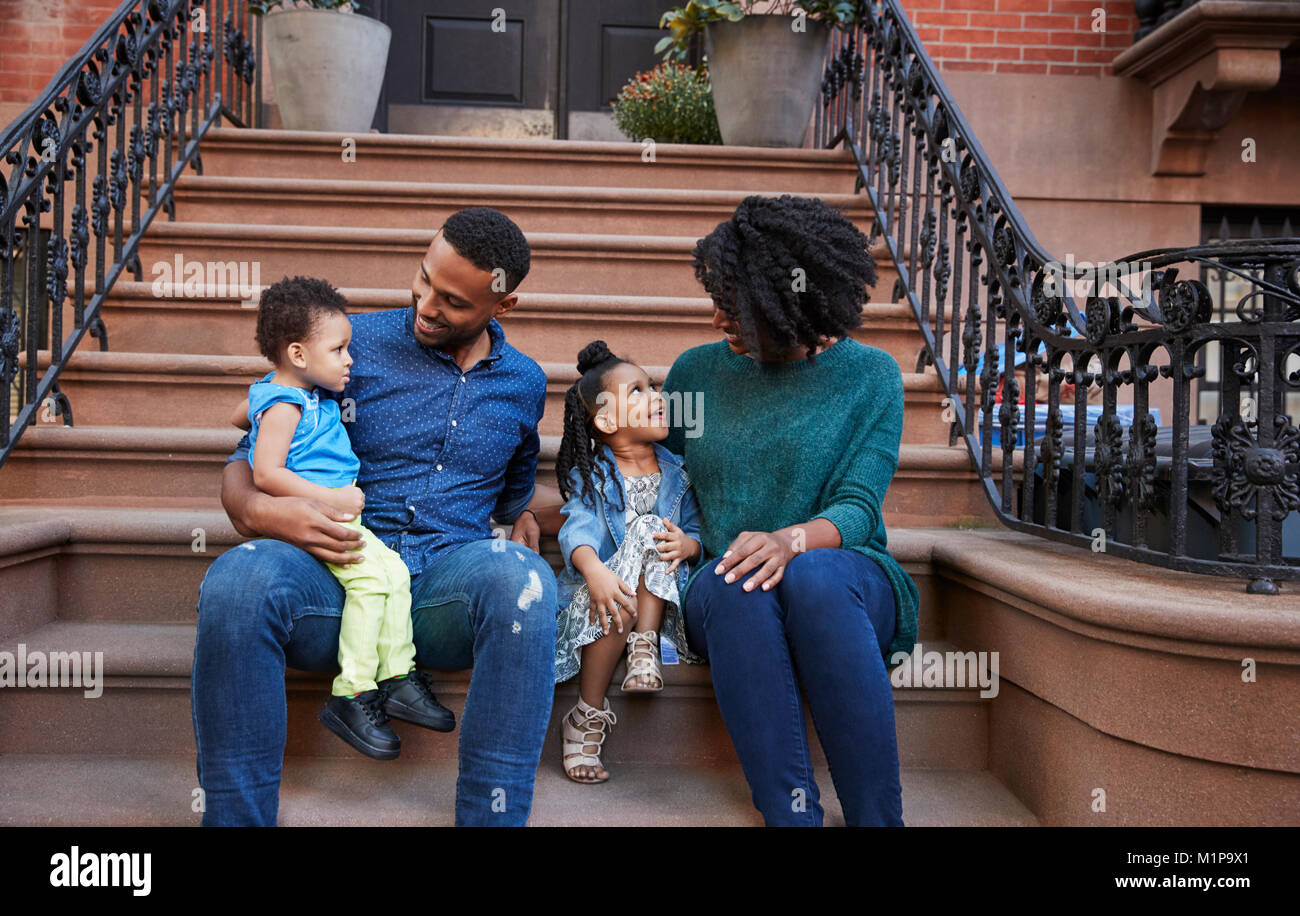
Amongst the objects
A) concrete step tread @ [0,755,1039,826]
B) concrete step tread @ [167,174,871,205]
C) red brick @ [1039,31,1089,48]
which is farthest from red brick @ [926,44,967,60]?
concrete step tread @ [0,755,1039,826]

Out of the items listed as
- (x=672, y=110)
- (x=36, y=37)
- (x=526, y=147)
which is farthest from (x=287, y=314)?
(x=36, y=37)

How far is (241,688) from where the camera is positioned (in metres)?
1.74

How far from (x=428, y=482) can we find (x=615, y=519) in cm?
40

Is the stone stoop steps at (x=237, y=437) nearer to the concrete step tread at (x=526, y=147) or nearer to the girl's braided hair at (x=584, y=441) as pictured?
the concrete step tread at (x=526, y=147)

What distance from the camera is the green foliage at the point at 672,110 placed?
502cm

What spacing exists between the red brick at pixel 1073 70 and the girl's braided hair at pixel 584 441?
147 inches

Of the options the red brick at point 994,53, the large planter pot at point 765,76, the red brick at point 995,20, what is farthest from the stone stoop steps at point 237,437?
the red brick at point 995,20

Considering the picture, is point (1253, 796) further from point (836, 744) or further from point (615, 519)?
point (615, 519)

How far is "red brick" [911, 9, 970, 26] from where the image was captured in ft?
16.6

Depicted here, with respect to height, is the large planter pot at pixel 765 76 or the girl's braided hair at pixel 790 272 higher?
the large planter pot at pixel 765 76

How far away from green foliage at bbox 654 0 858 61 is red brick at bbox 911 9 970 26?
24.2 inches

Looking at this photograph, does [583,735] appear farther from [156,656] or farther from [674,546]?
[156,656]

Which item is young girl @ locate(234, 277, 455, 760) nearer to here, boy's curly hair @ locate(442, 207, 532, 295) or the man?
the man
